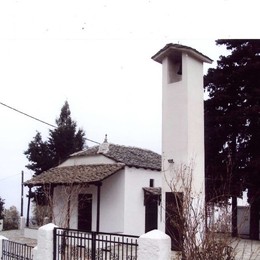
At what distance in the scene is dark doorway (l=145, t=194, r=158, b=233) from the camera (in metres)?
17.8

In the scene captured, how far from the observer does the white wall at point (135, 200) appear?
55.8ft

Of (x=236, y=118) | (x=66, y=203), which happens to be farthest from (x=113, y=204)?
(x=236, y=118)

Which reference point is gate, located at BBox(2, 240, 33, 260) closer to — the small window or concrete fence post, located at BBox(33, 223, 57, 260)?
concrete fence post, located at BBox(33, 223, 57, 260)

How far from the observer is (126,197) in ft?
55.7

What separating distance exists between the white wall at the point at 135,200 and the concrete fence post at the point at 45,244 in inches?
308

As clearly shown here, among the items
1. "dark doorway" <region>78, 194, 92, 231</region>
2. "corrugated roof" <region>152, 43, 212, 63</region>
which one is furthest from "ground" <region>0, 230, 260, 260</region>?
"corrugated roof" <region>152, 43, 212, 63</region>

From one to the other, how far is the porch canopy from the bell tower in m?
3.31

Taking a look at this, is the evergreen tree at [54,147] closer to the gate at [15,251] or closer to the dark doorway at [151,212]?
the dark doorway at [151,212]

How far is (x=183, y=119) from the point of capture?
43.8 feet

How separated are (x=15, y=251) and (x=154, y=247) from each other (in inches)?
203

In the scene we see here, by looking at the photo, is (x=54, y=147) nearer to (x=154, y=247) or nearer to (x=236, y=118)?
(x=236, y=118)

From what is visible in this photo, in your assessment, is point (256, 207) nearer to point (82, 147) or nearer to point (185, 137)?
point (185, 137)

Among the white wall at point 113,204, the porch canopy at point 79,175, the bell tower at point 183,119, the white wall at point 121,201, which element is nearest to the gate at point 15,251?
the bell tower at point 183,119

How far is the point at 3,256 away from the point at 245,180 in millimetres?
10204
